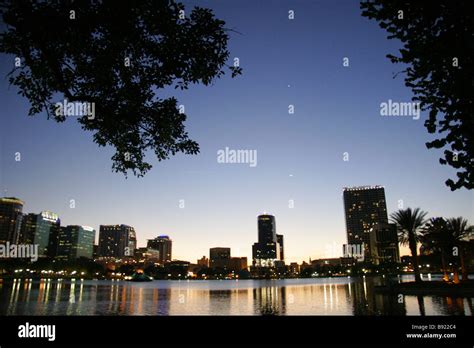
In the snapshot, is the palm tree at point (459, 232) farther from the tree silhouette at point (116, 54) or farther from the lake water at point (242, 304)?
the tree silhouette at point (116, 54)

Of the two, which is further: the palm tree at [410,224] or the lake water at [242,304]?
the palm tree at [410,224]

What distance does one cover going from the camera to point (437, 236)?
47.4 metres

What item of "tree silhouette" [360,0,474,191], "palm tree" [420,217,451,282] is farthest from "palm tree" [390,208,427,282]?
"tree silhouette" [360,0,474,191]

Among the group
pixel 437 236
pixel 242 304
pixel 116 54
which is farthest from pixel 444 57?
pixel 437 236

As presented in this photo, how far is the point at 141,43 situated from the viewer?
29.1ft

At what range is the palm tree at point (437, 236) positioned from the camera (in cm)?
4703

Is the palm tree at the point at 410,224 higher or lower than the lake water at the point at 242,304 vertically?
higher

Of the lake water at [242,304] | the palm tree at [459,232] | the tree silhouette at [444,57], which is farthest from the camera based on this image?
the palm tree at [459,232]

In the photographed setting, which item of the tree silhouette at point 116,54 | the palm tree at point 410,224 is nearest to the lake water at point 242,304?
the palm tree at point 410,224

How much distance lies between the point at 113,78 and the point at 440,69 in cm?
885

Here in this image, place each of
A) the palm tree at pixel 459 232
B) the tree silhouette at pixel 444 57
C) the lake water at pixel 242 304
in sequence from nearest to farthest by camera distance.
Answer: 1. the tree silhouette at pixel 444 57
2. the lake water at pixel 242 304
3. the palm tree at pixel 459 232
